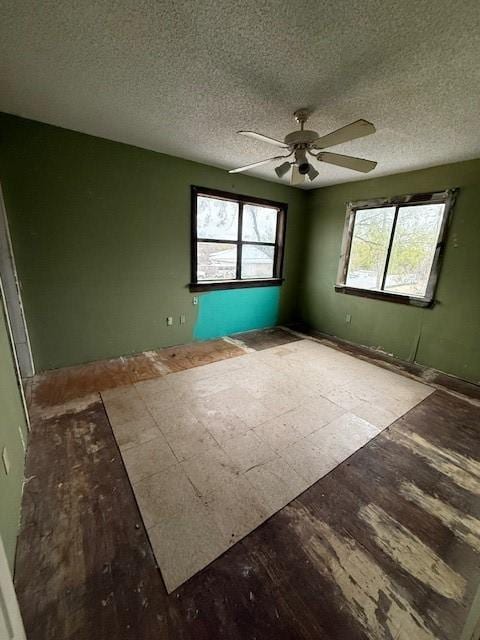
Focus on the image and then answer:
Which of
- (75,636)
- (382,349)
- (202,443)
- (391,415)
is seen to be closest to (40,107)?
(202,443)

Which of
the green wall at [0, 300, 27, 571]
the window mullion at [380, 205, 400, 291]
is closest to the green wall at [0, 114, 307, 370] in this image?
the green wall at [0, 300, 27, 571]

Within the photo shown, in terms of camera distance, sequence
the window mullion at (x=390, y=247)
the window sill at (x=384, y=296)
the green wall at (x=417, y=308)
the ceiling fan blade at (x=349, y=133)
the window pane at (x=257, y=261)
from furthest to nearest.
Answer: the window pane at (x=257, y=261)
the window mullion at (x=390, y=247)
the window sill at (x=384, y=296)
the green wall at (x=417, y=308)
the ceiling fan blade at (x=349, y=133)

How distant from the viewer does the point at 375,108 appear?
1.95m

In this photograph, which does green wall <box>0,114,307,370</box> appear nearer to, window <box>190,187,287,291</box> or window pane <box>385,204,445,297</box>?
window <box>190,187,287,291</box>

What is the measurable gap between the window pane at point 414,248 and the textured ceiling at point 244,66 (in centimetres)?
94

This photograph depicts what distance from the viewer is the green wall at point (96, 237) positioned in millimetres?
2516

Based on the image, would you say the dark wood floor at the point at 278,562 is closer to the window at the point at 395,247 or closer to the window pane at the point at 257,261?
the window at the point at 395,247

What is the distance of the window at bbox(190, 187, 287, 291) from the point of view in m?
3.73

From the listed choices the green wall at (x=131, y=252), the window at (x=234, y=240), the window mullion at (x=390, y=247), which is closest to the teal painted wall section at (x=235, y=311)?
the green wall at (x=131, y=252)

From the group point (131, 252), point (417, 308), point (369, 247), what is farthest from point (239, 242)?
point (417, 308)

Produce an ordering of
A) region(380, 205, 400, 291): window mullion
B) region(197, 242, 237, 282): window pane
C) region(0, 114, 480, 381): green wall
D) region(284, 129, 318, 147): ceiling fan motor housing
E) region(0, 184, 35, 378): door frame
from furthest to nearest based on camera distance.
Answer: region(197, 242, 237, 282): window pane < region(380, 205, 400, 291): window mullion < region(0, 114, 480, 381): green wall < region(0, 184, 35, 378): door frame < region(284, 129, 318, 147): ceiling fan motor housing

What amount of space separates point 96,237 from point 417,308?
4.25 metres

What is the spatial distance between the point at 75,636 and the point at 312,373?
272 cm

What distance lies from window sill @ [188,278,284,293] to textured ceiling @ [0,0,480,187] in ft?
6.17
